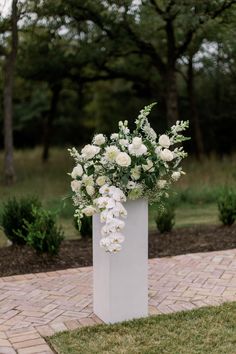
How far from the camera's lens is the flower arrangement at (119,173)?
398 cm

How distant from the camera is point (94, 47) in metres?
16.2

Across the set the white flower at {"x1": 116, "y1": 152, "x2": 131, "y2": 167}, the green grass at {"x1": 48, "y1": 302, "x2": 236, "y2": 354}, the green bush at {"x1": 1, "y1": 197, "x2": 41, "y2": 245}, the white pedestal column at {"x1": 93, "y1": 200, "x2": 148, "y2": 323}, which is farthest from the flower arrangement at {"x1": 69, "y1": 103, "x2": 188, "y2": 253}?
the green bush at {"x1": 1, "y1": 197, "x2": 41, "y2": 245}

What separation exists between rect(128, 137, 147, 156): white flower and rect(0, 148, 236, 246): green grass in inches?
127

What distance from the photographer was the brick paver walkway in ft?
13.8

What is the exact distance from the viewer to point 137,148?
13.4ft

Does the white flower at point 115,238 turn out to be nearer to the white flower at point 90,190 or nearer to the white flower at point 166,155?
the white flower at point 90,190

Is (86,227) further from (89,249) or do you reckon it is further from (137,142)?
(137,142)

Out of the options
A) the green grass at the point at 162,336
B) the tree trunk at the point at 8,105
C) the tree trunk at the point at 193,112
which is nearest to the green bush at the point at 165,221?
the green grass at the point at 162,336

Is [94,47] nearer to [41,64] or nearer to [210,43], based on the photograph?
[41,64]

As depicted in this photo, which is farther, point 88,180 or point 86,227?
point 86,227

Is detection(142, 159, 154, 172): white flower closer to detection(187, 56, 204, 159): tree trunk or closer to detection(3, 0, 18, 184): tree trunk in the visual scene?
detection(3, 0, 18, 184): tree trunk

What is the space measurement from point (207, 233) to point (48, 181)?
7745mm

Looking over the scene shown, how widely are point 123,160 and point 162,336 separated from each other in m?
1.33

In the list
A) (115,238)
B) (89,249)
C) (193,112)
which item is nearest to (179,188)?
(89,249)
